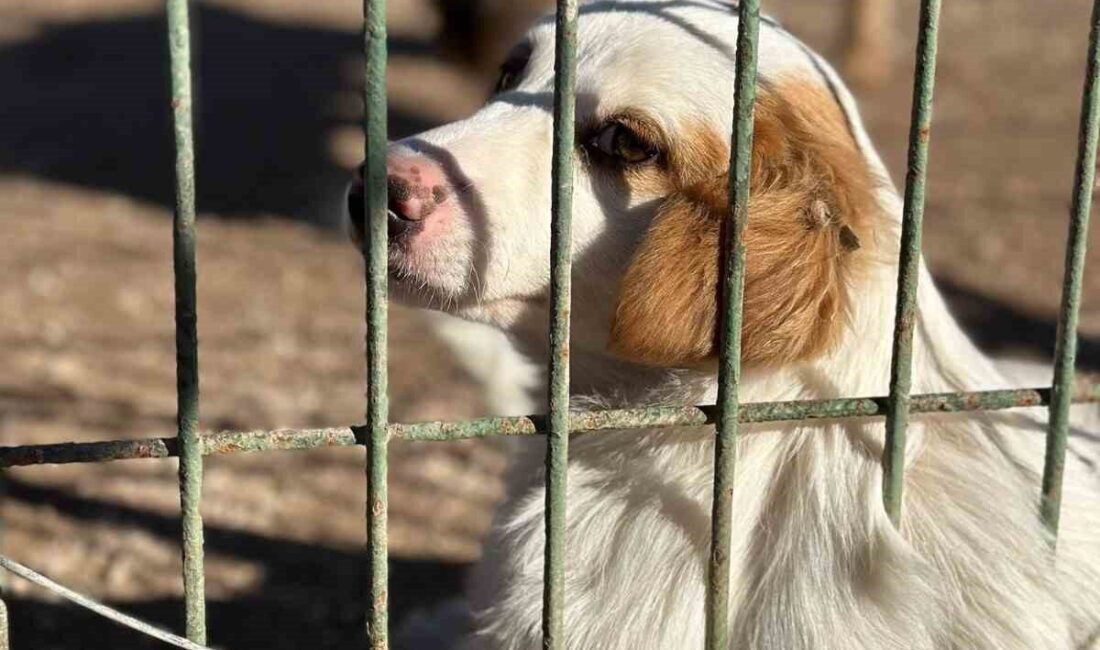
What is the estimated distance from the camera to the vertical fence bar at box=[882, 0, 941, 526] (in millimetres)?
1989

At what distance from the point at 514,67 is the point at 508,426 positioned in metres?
1.04

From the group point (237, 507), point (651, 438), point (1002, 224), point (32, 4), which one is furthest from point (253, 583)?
point (32, 4)

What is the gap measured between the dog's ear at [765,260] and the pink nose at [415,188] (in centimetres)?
32

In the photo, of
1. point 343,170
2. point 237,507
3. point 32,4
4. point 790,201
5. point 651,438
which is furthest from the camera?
point 32,4

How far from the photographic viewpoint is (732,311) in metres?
2.01

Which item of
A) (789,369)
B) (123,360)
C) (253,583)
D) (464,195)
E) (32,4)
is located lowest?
Result: (253,583)

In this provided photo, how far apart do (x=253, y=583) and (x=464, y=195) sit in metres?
1.67

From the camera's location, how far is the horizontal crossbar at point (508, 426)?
1847 millimetres

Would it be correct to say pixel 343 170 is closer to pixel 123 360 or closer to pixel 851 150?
pixel 123 360

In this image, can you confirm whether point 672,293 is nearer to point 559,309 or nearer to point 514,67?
point 559,309

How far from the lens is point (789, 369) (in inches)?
90.9

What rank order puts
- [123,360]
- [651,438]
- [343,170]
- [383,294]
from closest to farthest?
[383,294] → [651,438] → [123,360] → [343,170]

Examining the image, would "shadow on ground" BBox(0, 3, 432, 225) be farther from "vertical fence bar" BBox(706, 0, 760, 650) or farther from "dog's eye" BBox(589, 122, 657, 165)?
"vertical fence bar" BBox(706, 0, 760, 650)

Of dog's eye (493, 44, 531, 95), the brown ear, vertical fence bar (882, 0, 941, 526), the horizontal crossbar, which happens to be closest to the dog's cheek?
the brown ear
